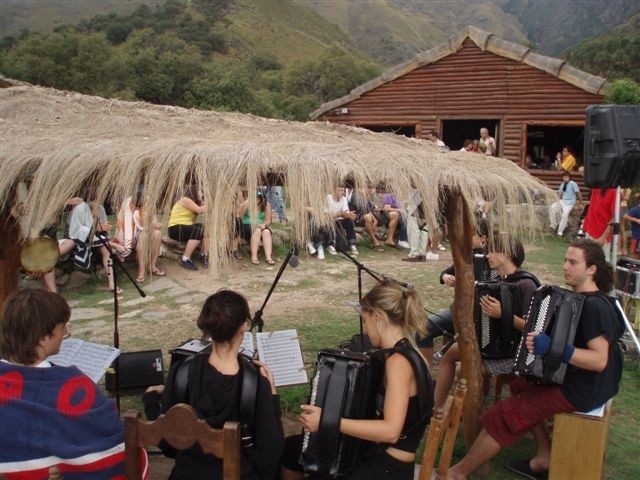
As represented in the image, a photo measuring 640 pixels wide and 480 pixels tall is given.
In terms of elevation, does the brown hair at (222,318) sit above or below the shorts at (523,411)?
above

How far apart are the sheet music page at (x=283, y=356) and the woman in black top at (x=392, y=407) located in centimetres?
152

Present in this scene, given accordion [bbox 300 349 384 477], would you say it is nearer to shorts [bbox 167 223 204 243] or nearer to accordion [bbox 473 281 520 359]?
accordion [bbox 473 281 520 359]

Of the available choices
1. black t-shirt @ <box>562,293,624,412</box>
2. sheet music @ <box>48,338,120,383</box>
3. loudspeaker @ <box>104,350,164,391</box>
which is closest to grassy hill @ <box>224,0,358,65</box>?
loudspeaker @ <box>104,350,164,391</box>

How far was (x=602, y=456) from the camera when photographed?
3.17 m

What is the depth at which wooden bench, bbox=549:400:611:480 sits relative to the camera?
3.15m

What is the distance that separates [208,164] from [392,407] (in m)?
1.57

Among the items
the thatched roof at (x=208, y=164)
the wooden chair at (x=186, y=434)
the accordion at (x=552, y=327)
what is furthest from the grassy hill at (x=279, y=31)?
the wooden chair at (x=186, y=434)

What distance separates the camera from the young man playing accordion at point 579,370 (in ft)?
9.89

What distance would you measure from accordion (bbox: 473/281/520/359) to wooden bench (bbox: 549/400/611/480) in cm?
84

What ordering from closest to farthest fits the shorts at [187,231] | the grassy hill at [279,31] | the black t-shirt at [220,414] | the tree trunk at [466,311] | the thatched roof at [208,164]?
the black t-shirt at [220,414] → the thatched roof at [208,164] → the tree trunk at [466,311] → the shorts at [187,231] → the grassy hill at [279,31]

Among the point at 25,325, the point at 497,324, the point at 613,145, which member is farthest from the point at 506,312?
the point at 25,325

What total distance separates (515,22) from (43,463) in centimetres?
14463

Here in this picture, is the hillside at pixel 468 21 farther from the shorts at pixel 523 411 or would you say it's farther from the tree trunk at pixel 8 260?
the tree trunk at pixel 8 260

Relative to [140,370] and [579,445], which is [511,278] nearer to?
[579,445]
